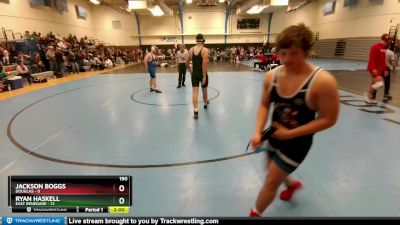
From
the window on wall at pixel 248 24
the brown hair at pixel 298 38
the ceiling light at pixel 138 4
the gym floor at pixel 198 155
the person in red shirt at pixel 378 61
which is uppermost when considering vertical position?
the ceiling light at pixel 138 4

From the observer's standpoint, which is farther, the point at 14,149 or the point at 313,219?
the point at 14,149

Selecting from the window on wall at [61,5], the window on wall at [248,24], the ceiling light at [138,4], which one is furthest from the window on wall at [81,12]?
the window on wall at [248,24]

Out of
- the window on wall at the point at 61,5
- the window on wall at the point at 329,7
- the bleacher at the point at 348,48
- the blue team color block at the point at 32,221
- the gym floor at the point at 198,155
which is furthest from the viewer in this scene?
the window on wall at the point at 329,7

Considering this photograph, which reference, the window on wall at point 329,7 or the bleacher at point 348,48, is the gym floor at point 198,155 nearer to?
the bleacher at point 348,48

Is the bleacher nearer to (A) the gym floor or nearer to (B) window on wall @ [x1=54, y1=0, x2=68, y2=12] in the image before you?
(A) the gym floor

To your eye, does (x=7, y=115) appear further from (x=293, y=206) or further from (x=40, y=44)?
(x=40, y=44)

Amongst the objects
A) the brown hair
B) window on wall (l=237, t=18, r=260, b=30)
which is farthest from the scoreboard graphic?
window on wall (l=237, t=18, r=260, b=30)

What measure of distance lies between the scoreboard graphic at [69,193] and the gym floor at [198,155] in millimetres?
818

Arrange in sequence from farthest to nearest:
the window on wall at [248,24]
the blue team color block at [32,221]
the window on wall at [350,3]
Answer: the window on wall at [248,24] < the window on wall at [350,3] < the blue team color block at [32,221]

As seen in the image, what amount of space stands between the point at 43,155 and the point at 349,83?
1015 cm

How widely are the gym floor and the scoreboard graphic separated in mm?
818

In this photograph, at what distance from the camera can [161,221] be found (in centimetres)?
138

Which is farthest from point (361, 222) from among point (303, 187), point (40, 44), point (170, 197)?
point (40, 44)

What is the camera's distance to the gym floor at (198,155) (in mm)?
2531
